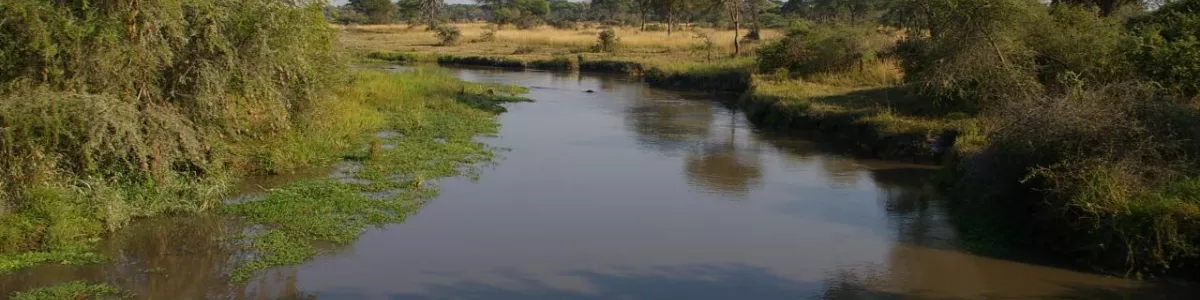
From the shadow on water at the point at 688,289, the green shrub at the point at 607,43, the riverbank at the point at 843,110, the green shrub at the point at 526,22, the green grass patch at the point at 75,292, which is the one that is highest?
the green shrub at the point at 526,22

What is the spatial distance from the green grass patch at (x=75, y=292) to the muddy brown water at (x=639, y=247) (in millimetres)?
220

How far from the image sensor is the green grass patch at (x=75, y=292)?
8430 mm

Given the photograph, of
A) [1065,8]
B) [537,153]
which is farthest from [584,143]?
[1065,8]

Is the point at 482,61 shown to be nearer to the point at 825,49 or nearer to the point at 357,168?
the point at 825,49

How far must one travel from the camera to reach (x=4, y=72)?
34.7ft

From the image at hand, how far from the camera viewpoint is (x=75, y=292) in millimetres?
8586

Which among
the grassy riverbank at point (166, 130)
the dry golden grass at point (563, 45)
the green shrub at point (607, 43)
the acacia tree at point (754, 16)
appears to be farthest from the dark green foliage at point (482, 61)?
the grassy riverbank at point (166, 130)

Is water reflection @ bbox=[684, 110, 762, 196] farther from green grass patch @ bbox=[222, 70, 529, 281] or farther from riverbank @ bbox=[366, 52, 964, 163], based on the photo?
green grass patch @ bbox=[222, 70, 529, 281]

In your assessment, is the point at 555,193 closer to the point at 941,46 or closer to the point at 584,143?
the point at 584,143

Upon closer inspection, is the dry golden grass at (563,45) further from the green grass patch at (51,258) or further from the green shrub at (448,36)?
the green grass patch at (51,258)

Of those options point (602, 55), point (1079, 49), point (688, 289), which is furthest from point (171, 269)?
point (602, 55)

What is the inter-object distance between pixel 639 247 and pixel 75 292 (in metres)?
5.82

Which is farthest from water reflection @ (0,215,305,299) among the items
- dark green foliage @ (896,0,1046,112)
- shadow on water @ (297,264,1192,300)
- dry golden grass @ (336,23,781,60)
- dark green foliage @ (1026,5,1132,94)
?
dry golden grass @ (336,23,781,60)

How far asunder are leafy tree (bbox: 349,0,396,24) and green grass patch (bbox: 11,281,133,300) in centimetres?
7911
